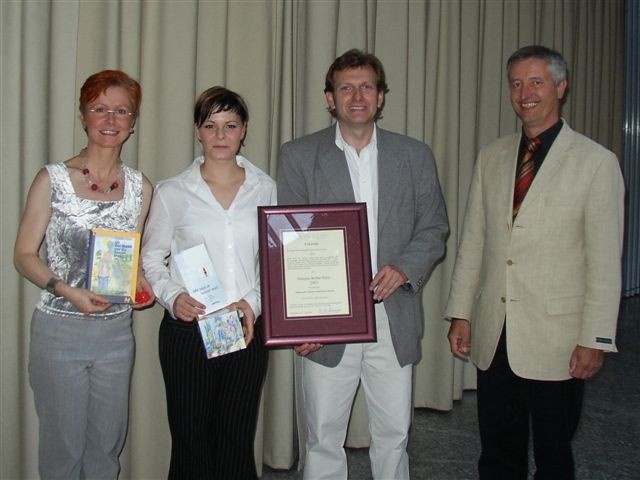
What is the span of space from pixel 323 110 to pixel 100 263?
1663mm

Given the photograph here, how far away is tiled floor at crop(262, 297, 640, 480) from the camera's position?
10.4 feet

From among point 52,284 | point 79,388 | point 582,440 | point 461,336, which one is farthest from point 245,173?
point 582,440

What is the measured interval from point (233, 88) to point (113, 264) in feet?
4.19

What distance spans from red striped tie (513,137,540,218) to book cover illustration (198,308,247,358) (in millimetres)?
1095

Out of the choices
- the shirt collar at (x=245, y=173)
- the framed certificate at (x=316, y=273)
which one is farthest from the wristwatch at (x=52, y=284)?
the framed certificate at (x=316, y=273)

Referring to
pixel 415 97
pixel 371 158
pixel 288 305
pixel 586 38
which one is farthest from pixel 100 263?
pixel 586 38

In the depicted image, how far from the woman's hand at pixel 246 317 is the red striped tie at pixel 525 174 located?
40.7 inches

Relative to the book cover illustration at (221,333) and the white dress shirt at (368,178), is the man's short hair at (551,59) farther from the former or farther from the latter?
the book cover illustration at (221,333)

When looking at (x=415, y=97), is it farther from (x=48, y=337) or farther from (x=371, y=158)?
(x=48, y=337)

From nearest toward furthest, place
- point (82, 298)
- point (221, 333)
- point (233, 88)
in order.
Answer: point (82, 298)
point (221, 333)
point (233, 88)

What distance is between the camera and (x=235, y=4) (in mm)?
2936

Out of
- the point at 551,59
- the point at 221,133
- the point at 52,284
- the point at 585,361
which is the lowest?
the point at 585,361

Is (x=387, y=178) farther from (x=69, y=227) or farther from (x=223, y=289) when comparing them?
(x=69, y=227)

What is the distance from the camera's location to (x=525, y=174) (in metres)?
2.27
